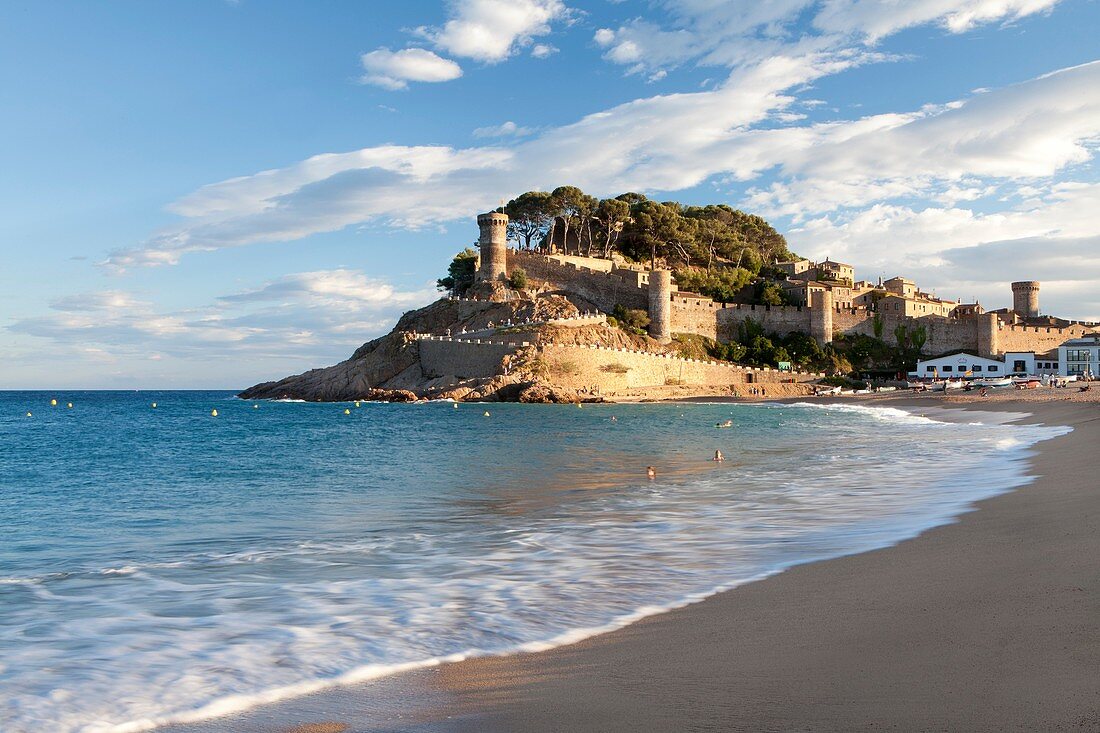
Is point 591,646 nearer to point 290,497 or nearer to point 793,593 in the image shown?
point 793,593

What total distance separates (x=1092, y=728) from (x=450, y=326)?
67.8 m

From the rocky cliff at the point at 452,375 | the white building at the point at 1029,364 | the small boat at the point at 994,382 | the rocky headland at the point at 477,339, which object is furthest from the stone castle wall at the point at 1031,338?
the rocky cliff at the point at 452,375

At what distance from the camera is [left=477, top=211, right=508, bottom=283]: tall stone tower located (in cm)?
7194

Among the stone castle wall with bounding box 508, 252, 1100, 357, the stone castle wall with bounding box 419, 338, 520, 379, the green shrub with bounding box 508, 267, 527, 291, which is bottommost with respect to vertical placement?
the stone castle wall with bounding box 419, 338, 520, 379

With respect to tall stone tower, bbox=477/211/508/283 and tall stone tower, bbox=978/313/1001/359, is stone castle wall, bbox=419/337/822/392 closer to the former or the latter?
tall stone tower, bbox=477/211/508/283

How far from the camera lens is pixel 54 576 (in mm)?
8000

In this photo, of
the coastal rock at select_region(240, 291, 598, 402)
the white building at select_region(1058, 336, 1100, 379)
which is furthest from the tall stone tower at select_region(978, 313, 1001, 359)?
the coastal rock at select_region(240, 291, 598, 402)

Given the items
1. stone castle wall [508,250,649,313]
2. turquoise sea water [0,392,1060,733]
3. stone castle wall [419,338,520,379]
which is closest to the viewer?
turquoise sea water [0,392,1060,733]

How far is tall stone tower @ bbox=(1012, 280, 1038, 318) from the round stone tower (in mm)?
40254

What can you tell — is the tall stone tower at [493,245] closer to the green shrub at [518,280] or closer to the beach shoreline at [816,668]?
the green shrub at [518,280]

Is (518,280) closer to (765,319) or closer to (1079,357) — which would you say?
(765,319)

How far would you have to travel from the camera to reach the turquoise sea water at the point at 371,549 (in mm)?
5168

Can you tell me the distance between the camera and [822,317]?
7294 centimetres

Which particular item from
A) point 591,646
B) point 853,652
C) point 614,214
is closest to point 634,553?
point 591,646
